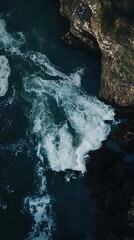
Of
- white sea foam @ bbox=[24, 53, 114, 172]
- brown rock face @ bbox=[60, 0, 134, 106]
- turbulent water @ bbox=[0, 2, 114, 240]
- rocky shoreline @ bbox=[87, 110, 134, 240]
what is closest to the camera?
rocky shoreline @ bbox=[87, 110, 134, 240]

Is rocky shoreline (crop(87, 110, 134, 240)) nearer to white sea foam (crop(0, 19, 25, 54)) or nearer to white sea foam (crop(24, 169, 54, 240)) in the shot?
white sea foam (crop(24, 169, 54, 240))

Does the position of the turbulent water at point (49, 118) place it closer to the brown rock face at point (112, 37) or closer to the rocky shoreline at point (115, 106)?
the rocky shoreline at point (115, 106)

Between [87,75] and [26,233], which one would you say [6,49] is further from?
[26,233]

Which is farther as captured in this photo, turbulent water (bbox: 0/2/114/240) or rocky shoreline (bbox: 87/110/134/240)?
turbulent water (bbox: 0/2/114/240)

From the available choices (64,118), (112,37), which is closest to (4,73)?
(64,118)

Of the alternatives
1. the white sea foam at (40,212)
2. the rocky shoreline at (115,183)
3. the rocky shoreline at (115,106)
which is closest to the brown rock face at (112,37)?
the rocky shoreline at (115,106)

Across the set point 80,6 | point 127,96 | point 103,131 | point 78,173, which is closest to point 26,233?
point 78,173

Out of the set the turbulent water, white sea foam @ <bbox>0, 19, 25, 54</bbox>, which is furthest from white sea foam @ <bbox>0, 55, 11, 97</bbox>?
white sea foam @ <bbox>0, 19, 25, 54</bbox>

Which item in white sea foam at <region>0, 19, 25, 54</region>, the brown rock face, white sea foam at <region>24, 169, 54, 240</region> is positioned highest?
the brown rock face

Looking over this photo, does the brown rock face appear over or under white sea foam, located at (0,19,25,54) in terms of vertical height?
over
